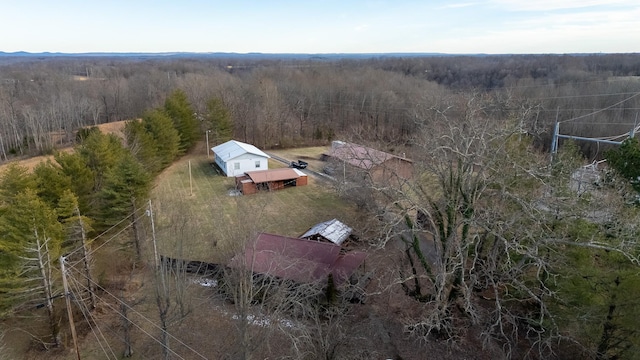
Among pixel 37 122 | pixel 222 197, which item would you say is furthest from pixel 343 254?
pixel 37 122

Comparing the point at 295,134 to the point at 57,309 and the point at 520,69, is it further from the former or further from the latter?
the point at 520,69

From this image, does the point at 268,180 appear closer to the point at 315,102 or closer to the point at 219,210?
the point at 219,210

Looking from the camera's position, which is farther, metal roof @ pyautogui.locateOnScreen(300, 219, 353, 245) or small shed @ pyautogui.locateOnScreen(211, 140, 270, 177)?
small shed @ pyautogui.locateOnScreen(211, 140, 270, 177)

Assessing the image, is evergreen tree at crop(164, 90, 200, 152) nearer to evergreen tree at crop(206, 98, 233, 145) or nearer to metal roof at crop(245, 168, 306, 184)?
evergreen tree at crop(206, 98, 233, 145)

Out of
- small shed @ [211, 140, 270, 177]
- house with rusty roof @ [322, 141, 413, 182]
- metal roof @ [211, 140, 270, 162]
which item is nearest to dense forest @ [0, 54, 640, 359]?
house with rusty roof @ [322, 141, 413, 182]

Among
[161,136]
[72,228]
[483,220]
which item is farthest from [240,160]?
[483,220]

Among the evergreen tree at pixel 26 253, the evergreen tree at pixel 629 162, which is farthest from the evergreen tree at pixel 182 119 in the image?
the evergreen tree at pixel 629 162

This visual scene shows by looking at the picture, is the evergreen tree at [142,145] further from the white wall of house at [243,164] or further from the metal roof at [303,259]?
the metal roof at [303,259]
